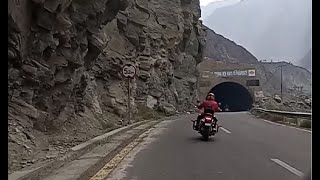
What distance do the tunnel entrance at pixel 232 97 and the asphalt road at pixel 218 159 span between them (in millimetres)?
72647

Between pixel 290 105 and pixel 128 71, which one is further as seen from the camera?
pixel 290 105

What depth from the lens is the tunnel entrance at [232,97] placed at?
89.8 m

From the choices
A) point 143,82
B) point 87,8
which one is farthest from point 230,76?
point 87,8

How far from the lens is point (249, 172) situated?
9922 millimetres

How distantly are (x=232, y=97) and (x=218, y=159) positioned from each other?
84866mm

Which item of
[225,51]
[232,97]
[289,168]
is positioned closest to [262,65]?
[232,97]

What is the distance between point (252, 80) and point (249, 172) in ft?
231

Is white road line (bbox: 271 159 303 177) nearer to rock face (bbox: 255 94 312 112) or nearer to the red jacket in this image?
the red jacket

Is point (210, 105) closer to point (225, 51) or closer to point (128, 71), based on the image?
point (128, 71)

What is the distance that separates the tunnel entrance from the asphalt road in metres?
72.6

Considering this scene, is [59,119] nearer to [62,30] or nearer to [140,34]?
[62,30]

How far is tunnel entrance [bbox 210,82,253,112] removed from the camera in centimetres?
8979

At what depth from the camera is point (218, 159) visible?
1194cm

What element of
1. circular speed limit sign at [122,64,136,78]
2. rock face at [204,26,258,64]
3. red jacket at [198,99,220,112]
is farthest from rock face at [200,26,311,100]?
red jacket at [198,99,220,112]
